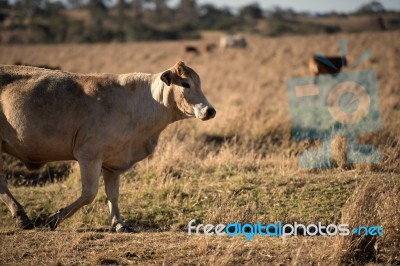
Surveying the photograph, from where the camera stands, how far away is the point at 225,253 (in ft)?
19.9

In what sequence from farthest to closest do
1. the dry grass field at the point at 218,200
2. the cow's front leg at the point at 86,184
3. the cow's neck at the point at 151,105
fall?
the cow's neck at the point at 151,105 → the cow's front leg at the point at 86,184 → the dry grass field at the point at 218,200

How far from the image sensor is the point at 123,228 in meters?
7.32

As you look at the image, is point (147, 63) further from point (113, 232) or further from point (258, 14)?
point (258, 14)

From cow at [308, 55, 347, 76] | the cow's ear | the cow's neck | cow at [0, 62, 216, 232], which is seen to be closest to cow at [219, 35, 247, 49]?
cow at [308, 55, 347, 76]

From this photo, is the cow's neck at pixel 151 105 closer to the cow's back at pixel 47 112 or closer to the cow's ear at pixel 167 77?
the cow's ear at pixel 167 77

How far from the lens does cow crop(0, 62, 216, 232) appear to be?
274 inches

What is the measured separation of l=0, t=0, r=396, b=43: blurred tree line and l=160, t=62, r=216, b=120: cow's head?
4490cm

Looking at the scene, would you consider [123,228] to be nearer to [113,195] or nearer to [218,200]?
[113,195]

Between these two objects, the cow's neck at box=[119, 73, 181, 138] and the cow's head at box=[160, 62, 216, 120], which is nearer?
the cow's head at box=[160, 62, 216, 120]

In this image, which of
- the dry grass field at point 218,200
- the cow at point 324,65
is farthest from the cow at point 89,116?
the cow at point 324,65

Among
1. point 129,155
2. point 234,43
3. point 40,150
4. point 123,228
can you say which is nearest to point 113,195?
point 123,228

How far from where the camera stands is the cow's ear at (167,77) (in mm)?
7047

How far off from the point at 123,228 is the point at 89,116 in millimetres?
1581

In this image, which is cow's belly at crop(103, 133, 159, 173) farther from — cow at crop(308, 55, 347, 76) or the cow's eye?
cow at crop(308, 55, 347, 76)
